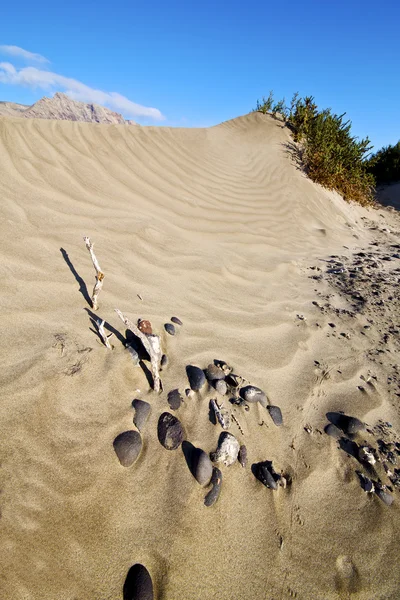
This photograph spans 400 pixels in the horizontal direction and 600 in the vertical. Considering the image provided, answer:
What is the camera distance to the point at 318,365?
72.1 inches

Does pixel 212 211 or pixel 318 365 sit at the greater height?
pixel 212 211

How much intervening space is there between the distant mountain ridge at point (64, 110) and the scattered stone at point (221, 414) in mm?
17642

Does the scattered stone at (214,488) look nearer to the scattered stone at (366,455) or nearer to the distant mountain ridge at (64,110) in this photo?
the scattered stone at (366,455)

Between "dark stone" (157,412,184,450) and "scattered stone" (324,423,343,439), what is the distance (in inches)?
27.6

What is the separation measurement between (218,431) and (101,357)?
60cm

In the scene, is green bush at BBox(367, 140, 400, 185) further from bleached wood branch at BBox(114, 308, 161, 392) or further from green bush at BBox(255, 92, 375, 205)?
bleached wood branch at BBox(114, 308, 161, 392)

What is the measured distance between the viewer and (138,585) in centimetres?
84

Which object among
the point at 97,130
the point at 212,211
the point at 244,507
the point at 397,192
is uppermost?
the point at 397,192

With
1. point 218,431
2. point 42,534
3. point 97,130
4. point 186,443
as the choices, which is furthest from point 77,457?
point 97,130

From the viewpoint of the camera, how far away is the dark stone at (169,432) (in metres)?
1.19

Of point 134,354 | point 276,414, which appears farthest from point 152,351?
point 276,414

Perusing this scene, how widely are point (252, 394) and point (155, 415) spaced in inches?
→ 19.0

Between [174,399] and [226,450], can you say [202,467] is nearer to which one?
[226,450]

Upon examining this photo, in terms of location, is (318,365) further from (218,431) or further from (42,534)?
(42,534)
